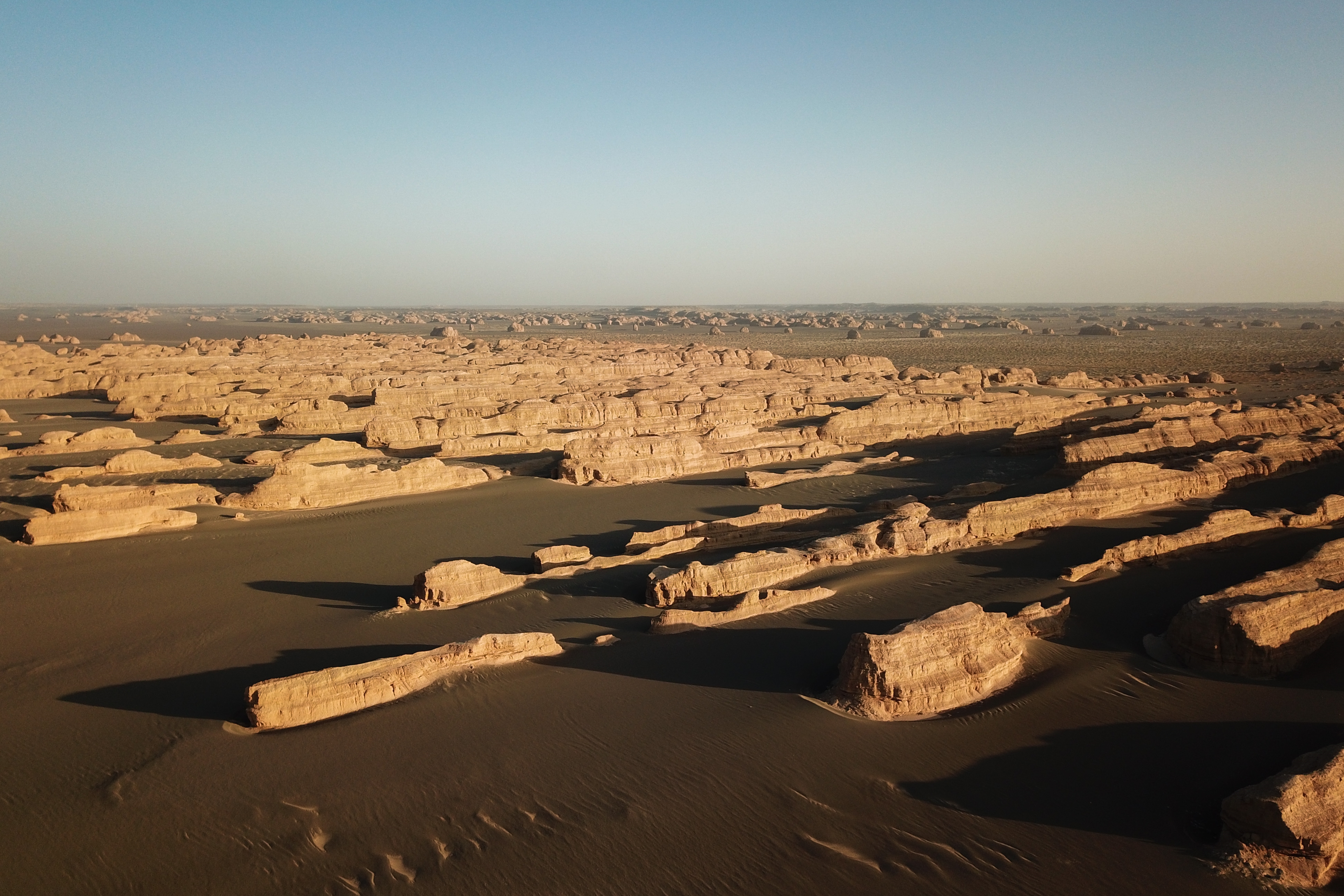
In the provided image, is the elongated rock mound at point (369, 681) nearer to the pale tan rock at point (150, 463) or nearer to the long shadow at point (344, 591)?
the long shadow at point (344, 591)

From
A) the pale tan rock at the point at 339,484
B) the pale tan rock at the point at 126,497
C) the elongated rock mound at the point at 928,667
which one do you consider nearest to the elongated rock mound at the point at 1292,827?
the elongated rock mound at the point at 928,667

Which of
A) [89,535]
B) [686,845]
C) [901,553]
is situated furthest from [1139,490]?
[89,535]

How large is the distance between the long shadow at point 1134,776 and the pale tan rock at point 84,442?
28.6 m

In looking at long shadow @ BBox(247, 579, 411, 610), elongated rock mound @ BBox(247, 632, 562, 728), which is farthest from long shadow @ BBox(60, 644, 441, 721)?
long shadow @ BBox(247, 579, 411, 610)

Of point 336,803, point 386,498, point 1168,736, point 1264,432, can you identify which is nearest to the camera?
point 336,803

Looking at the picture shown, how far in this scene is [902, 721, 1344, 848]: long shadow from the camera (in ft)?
24.2

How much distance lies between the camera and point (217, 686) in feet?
34.8

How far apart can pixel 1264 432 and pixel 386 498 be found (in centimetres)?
2548

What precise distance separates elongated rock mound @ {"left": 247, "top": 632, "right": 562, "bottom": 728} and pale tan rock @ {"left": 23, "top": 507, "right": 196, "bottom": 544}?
10.3 metres

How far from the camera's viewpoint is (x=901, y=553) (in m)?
15.2

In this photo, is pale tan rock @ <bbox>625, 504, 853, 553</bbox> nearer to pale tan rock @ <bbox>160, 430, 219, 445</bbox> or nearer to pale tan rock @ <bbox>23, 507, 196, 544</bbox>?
pale tan rock @ <bbox>23, 507, 196, 544</bbox>

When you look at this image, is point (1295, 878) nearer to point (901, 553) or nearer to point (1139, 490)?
point (901, 553)

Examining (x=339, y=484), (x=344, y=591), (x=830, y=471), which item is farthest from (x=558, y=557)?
(x=830, y=471)

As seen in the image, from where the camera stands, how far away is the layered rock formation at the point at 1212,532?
13.8 metres
